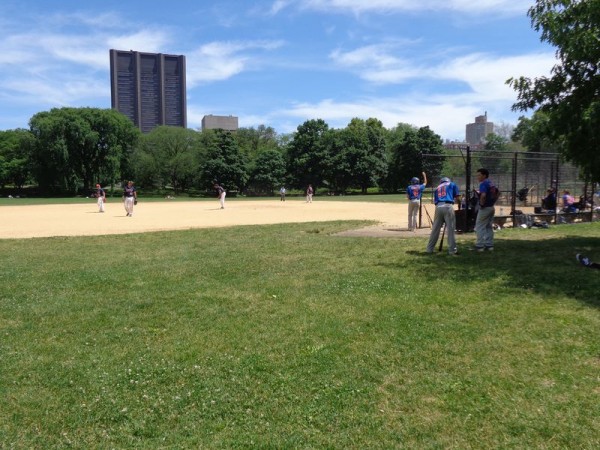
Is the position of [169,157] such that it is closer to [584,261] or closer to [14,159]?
[14,159]

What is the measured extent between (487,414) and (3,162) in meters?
93.1

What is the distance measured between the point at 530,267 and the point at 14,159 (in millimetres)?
91989

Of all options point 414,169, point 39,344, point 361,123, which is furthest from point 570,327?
point 361,123

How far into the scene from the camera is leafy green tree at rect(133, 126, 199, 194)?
250 feet

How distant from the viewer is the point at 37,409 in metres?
3.91

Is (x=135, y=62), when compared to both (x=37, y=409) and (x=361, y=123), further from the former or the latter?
(x=37, y=409)

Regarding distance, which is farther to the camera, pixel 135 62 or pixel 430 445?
pixel 135 62

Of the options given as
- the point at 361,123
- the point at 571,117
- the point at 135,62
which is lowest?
the point at 571,117

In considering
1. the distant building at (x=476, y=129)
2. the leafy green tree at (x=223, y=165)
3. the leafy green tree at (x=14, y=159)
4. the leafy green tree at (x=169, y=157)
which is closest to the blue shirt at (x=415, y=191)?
the leafy green tree at (x=223, y=165)

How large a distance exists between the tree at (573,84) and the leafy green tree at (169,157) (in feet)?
221

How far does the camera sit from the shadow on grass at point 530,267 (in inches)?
295

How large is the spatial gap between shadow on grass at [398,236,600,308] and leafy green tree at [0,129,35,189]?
79.2 meters

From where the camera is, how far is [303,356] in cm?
491

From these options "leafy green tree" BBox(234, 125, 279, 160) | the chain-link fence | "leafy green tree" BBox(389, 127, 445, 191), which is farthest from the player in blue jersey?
"leafy green tree" BBox(234, 125, 279, 160)
